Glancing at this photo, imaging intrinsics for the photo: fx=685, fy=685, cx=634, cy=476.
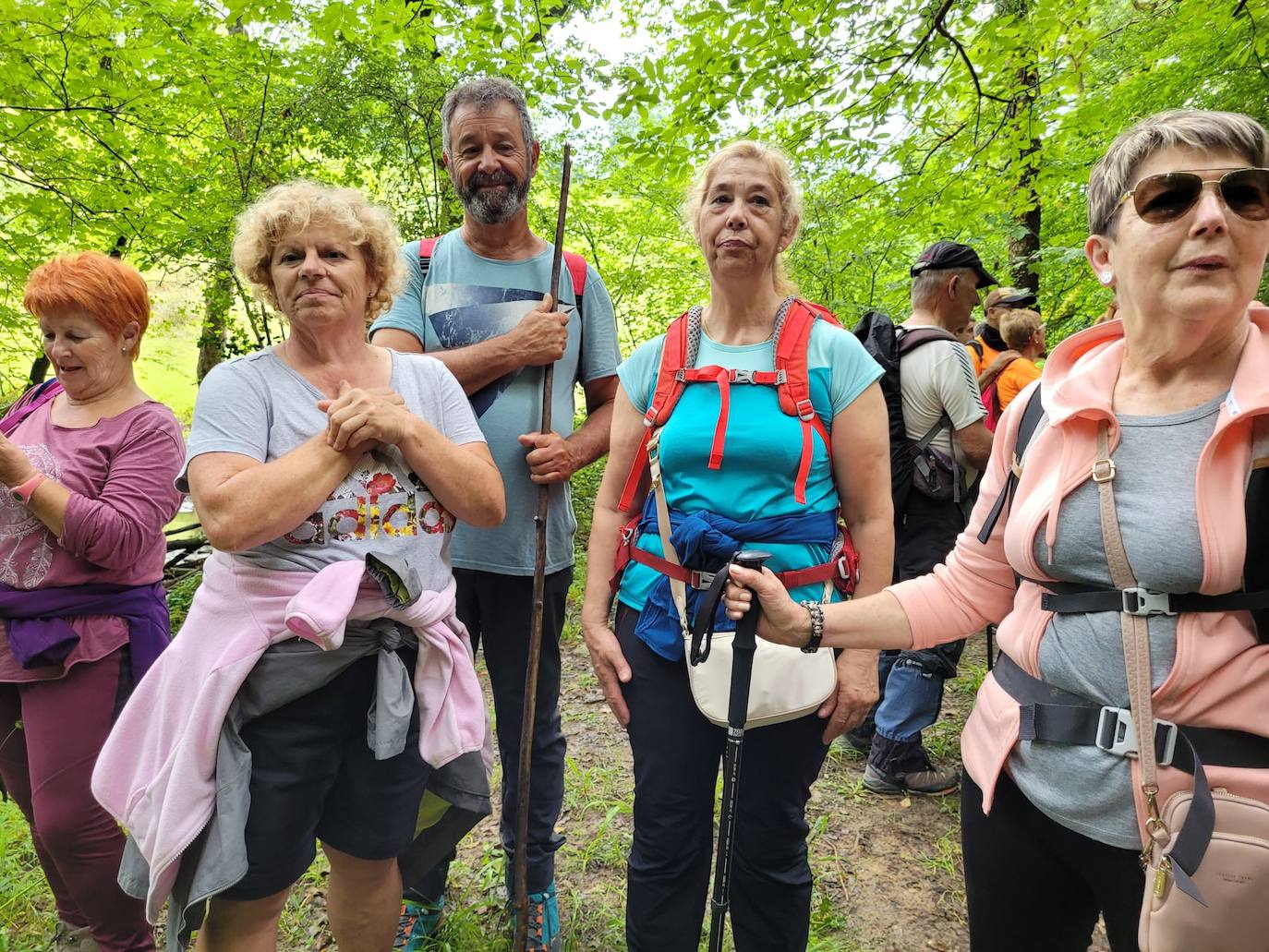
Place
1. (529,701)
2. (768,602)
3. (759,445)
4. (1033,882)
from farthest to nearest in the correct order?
(529,701)
(759,445)
(768,602)
(1033,882)

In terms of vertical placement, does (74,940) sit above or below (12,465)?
below

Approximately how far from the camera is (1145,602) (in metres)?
1.10

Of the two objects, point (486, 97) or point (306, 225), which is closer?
point (306, 225)

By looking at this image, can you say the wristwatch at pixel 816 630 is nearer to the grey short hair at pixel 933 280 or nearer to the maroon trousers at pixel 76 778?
the maroon trousers at pixel 76 778

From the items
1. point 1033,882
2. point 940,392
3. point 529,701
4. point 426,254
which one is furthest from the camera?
point 940,392

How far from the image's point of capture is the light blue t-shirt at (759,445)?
1.74 metres

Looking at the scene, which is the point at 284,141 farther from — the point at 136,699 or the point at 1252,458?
the point at 1252,458

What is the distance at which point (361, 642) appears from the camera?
5.19 feet

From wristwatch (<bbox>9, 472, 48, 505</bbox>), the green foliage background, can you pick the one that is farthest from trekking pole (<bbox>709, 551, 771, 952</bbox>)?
the green foliage background

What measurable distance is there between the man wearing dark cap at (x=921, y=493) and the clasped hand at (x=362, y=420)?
2.55 meters

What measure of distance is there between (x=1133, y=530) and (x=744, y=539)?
0.82 metres

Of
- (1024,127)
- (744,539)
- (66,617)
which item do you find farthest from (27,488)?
(1024,127)

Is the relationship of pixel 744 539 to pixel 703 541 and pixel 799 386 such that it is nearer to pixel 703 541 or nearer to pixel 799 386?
pixel 703 541

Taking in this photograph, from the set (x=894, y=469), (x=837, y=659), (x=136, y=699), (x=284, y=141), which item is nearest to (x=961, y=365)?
(x=894, y=469)
